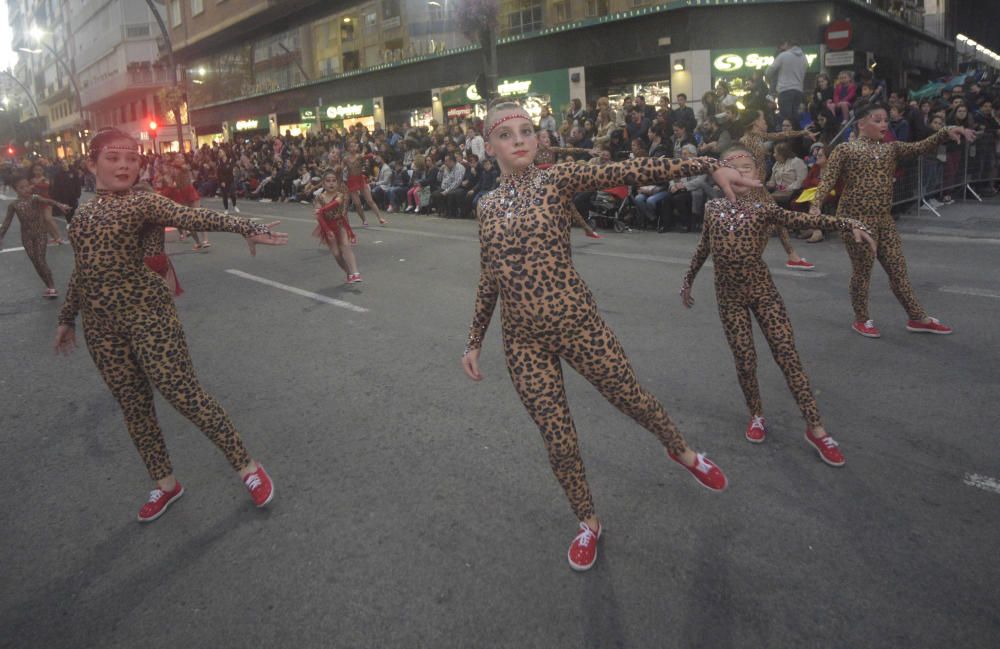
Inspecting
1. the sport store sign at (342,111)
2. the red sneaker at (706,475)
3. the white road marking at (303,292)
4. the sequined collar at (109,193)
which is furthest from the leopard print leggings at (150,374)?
the sport store sign at (342,111)

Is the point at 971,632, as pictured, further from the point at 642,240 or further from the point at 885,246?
the point at 642,240

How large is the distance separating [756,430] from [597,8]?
22.6 m

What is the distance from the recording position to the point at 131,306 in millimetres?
3447

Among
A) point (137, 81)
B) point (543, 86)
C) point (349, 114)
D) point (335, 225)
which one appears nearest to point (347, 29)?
point (349, 114)

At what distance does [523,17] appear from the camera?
25.9 m

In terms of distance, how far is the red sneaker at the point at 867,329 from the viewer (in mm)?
5840

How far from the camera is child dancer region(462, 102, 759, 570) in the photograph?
278 cm

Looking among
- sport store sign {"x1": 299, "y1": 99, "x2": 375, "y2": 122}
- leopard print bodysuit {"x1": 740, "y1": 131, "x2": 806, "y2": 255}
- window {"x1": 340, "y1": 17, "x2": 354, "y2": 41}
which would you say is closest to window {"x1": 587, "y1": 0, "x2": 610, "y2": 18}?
leopard print bodysuit {"x1": 740, "y1": 131, "x2": 806, "y2": 255}

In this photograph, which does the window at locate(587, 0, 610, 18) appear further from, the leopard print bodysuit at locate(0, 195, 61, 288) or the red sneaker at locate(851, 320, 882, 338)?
the red sneaker at locate(851, 320, 882, 338)

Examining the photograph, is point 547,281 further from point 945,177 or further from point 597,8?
point 597,8

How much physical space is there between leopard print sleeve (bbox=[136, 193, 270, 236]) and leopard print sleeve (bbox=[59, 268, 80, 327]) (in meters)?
0.51

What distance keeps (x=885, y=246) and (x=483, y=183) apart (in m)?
12.2

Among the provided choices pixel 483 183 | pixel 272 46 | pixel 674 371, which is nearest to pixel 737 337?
pixel 674 371

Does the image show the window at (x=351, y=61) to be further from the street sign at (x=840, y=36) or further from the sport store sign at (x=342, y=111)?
the street sign at (x=840, y=36)
